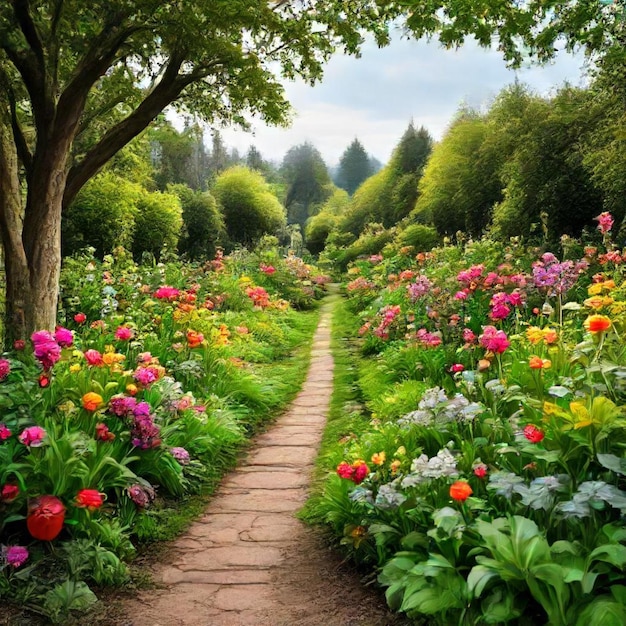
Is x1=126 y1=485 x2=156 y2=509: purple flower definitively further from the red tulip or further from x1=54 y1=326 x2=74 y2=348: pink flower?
x1=54 y1=326 x2=74 y2=348: pink flower

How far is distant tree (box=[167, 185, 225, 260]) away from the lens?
1762 centimetres

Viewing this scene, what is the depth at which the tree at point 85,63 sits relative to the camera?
4.59 metres

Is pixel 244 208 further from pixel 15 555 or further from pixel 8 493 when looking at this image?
pixel 15 555

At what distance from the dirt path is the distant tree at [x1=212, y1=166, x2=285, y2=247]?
18.9 m

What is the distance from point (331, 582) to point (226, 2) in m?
3.89

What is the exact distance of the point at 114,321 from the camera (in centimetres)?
584

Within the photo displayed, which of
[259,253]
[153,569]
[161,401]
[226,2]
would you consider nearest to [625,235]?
[226,2]

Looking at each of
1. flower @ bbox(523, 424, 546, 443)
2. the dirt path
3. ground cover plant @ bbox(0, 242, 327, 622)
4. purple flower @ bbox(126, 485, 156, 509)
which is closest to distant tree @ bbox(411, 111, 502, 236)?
ground cover plant @ bbox(0, 242, 327, 622)

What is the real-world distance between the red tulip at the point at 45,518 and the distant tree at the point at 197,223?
15214mm

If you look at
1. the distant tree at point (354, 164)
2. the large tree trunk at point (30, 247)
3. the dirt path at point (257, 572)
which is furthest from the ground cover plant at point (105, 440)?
the distant tree at point (354, 164)

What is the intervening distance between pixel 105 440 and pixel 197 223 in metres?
15.2

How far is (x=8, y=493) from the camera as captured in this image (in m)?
2.60

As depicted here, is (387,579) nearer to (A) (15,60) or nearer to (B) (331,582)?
(B) (331,582)

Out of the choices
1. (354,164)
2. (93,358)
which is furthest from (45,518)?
(354,164)
